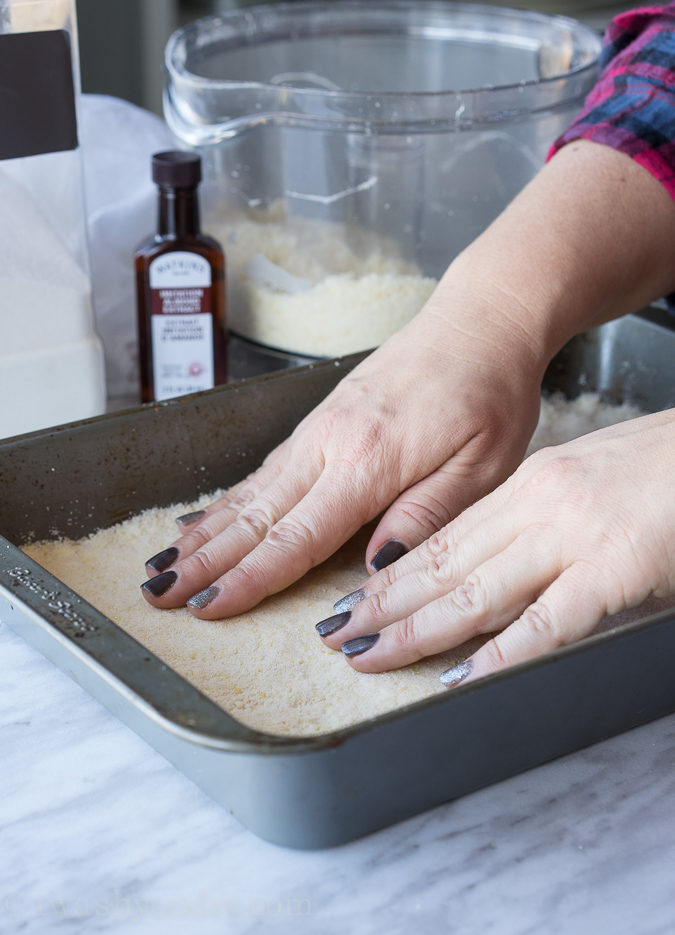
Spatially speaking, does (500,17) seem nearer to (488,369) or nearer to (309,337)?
(309,337)

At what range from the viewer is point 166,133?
1036 mm

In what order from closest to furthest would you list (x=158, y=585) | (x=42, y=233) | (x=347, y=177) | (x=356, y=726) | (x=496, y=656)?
(x=356, y=726) < (x=496, y=656) < (x=158, y=585) < (x=42, y=233) < (x=347, y=177)

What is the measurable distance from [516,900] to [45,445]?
1.28 ft

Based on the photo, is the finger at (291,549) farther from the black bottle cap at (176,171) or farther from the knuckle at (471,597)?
the black bottle cap at (176,171)

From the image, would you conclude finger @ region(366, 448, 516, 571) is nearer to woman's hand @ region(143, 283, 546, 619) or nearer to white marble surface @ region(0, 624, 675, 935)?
woman's hand @ region(143, 283, 546, 619)

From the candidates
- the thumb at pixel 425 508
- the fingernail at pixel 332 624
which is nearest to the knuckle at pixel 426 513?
the thumb at pixel 425 508

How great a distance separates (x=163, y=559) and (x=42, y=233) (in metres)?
0.26

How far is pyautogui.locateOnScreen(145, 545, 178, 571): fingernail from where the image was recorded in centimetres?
65

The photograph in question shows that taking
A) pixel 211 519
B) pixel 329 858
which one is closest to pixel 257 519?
pixel 211 519

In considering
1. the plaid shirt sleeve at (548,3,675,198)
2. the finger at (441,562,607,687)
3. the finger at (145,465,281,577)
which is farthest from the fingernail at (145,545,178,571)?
the plaid shirt sleeve at (548,3,675,198)

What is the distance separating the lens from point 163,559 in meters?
0.65

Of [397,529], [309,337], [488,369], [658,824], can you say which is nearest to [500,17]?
[309,337]

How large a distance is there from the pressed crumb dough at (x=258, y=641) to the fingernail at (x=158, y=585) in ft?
0.04

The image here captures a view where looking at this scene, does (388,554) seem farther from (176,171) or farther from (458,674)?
(176,171)
